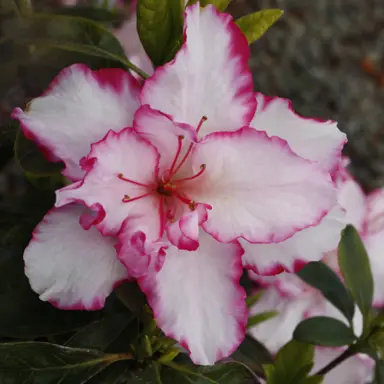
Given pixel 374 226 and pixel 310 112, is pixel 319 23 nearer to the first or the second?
pixel 310 112

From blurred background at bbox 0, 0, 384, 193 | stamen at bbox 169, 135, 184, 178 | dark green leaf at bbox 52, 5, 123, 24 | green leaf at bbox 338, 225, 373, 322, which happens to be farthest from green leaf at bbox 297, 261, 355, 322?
blurred background at bbox 0, 0, 384, 193

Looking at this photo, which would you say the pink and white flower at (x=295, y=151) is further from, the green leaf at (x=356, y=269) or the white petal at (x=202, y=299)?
the green leaf at (x=356, y=269)

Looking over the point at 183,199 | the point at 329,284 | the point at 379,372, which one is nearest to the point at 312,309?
the point at 329,284

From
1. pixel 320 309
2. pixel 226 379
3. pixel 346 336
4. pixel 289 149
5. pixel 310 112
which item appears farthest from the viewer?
pixel 310 112

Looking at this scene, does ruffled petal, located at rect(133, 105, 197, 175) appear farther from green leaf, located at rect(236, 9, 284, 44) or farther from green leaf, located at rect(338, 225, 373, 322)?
green leaf, located at rect(338, 225, 373, 322)

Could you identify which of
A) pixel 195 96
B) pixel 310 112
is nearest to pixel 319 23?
pixel 310 112

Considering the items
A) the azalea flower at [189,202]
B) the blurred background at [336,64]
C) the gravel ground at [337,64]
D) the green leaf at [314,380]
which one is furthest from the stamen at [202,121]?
the gravel ground at [337,64]

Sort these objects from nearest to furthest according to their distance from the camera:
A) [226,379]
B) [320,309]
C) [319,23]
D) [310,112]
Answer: [226,379] < [320,309] < [310,112] < [319,23]
